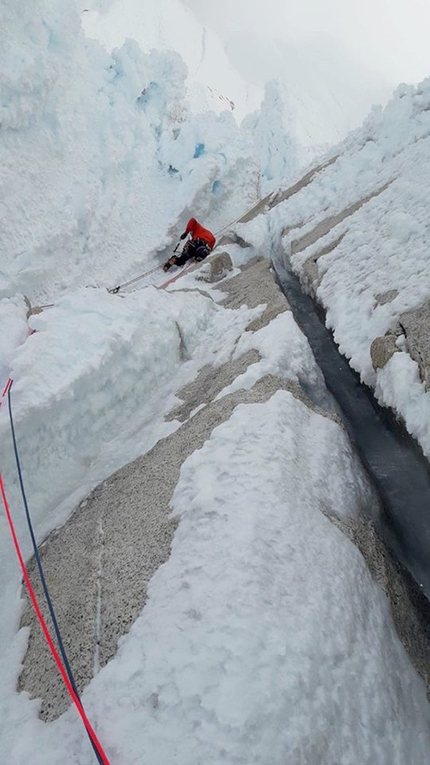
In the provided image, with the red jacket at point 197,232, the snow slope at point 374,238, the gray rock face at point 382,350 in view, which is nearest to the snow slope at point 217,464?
the snow slope at point 374,238

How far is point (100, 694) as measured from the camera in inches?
112

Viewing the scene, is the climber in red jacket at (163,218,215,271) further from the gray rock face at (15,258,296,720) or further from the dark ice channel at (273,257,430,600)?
the gray rock face at (15,258,296,720)

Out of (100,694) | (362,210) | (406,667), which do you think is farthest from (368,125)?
(100,694)

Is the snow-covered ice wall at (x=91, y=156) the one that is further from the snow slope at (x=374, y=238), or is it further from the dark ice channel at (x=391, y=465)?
the dark ice channel at (x=391, y=465)

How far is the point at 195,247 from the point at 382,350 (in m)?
8.46

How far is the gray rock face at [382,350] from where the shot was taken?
16.3ft

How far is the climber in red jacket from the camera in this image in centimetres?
1259

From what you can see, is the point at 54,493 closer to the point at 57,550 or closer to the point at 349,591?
the point at 57,550

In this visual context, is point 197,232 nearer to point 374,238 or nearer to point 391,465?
point 374,238

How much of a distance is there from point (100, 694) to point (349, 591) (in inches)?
66.3

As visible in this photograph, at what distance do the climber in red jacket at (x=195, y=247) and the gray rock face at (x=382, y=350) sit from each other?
8.12 m

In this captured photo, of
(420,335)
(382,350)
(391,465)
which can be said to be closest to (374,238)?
(382,350)

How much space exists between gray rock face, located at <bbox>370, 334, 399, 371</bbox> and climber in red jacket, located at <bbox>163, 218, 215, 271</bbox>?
8118mm

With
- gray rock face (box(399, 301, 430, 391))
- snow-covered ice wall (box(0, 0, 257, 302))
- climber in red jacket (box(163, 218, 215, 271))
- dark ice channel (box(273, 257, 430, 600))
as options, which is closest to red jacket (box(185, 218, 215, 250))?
climber in red jacket (box(163, 218, 215, 271))
